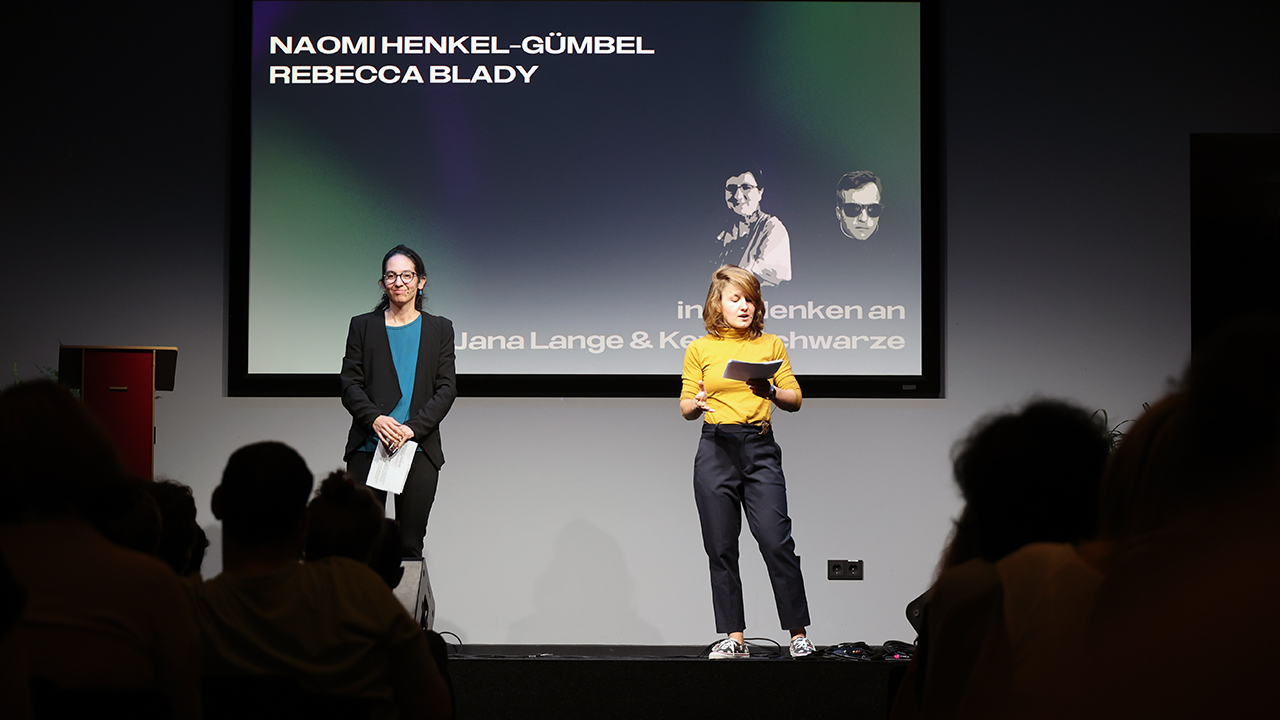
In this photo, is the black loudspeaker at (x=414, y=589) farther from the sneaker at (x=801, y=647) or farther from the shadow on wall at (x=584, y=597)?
the sneaker at (x=801, y=647)

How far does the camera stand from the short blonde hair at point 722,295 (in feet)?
12.5

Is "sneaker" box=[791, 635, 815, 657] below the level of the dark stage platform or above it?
below

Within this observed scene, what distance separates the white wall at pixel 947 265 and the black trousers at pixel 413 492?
2.47 feet

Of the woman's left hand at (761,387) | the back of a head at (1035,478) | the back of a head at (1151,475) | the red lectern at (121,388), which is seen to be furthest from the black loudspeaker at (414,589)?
the back of a head at (1151,475)

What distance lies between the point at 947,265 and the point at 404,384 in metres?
2.54

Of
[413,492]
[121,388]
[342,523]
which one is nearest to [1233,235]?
[413,492]

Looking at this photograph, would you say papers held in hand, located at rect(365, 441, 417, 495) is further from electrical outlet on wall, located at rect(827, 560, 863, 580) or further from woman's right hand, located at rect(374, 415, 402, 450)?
electrical outlet on wall, located at rect(827, 560, 863, 580)

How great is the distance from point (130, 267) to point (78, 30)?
3.74 feet

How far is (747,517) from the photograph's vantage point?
3.79 metres

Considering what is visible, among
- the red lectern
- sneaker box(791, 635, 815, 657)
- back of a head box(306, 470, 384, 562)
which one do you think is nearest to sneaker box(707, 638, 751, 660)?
sneaker box(791, 635, 815, 657)

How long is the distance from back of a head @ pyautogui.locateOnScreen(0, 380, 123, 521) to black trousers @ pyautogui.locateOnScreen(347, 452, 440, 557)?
2505mm

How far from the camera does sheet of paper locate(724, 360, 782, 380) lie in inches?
138

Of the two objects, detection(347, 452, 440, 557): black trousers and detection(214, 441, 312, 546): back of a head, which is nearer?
detection(214, 441, 312, 546): back of a head

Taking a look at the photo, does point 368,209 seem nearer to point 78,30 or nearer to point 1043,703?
Answer: point 78,30
